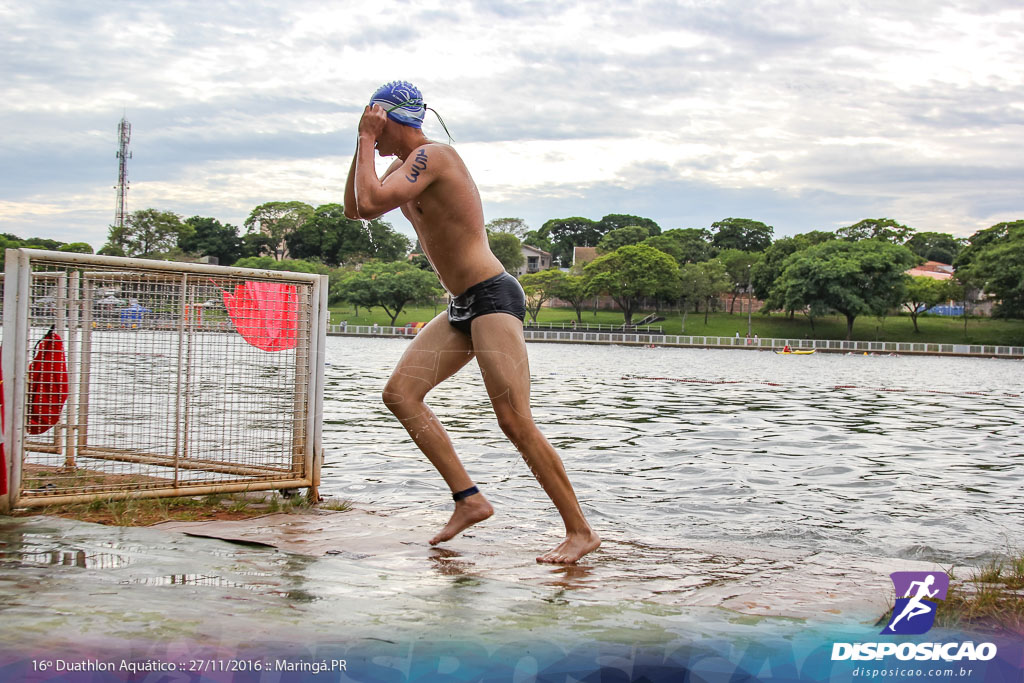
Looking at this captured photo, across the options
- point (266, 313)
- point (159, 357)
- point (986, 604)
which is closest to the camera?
point (986, 604)

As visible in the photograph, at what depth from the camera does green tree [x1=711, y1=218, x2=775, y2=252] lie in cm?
12438

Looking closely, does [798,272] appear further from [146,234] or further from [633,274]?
[146,234]

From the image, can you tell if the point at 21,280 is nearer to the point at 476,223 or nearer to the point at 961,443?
the point at 476,223

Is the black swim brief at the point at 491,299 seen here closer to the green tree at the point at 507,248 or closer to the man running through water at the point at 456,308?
the man running through water at the point at 456,308

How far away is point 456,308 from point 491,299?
0.22m

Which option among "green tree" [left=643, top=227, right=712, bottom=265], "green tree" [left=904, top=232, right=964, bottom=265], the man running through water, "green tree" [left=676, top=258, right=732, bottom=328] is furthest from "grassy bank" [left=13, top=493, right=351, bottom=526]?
"green tree" [left=904, top=232, right=964, bottom=265]

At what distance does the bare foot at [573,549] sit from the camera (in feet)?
13.2

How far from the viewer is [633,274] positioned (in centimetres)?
9356

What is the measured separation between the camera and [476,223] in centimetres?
425

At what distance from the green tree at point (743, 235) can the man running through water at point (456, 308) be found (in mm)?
123017

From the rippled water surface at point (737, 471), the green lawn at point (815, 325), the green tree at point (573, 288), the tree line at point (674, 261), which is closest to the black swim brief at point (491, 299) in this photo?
the rippled water surface at point (737, 471)

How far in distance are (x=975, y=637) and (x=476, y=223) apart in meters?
2.66

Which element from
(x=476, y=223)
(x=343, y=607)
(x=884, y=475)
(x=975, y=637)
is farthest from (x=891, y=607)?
(x=884, y=475)

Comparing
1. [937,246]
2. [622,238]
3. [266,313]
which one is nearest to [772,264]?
[622,238]
